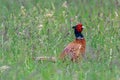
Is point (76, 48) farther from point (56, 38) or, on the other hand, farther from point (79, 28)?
point (56, 38)

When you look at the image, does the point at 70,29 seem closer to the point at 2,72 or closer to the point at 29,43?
the point at 29,43

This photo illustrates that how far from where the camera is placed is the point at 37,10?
11797 mm

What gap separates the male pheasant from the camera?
8625mm

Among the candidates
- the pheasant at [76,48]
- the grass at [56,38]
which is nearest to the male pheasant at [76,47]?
the pheasant at [76,48]

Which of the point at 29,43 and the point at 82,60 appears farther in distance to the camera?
the point at 29,43

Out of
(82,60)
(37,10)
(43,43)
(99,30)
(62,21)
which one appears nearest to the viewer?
(82,60)

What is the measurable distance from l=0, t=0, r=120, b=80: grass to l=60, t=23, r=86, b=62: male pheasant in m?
0.10

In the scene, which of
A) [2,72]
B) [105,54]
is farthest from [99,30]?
[2,72]

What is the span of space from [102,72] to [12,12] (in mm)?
4543

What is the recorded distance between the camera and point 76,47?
905cm

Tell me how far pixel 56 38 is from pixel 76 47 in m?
0.86

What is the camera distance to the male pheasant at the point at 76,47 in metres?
8.62

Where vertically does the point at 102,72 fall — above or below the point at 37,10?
below

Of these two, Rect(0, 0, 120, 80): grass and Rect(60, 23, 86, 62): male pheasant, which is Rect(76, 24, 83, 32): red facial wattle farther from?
Rect(0, 0, 120, 80): grass
